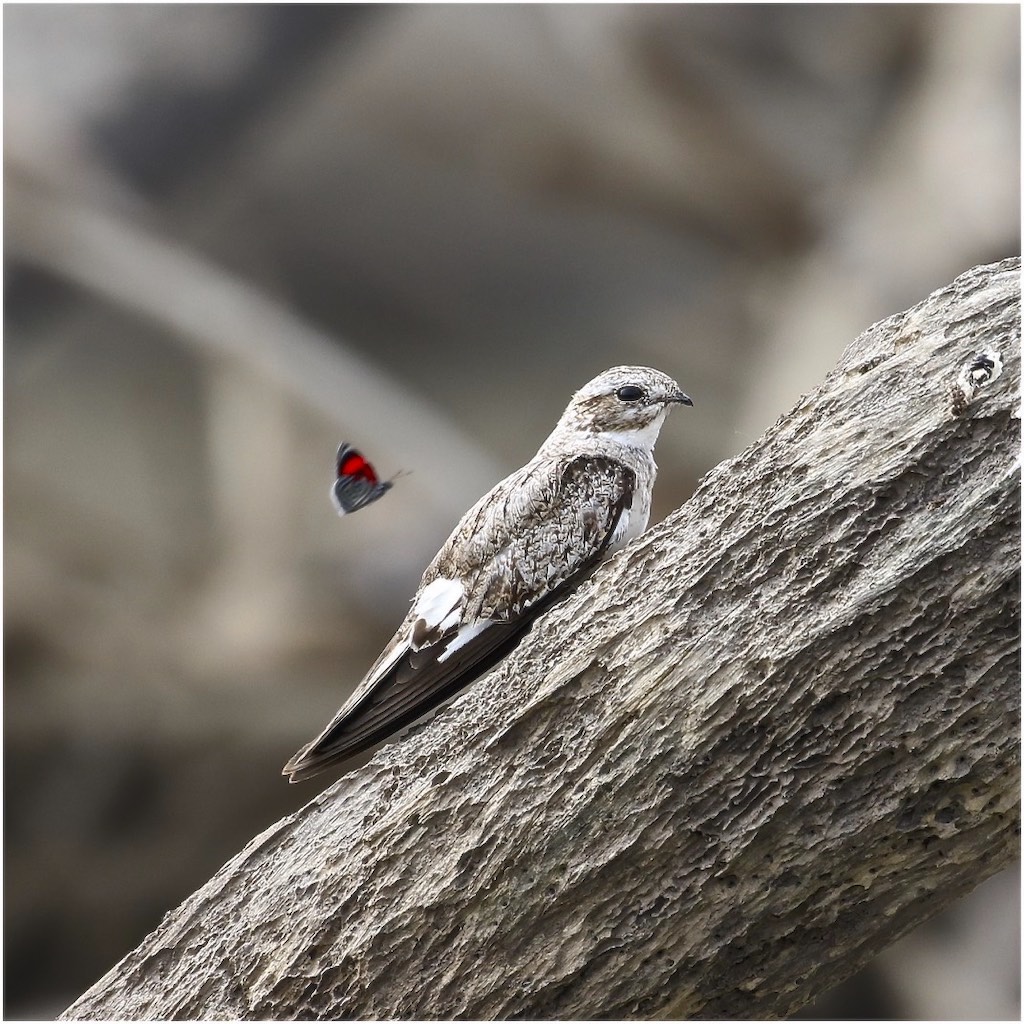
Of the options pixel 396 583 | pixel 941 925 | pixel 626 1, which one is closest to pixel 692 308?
pixel 626 1

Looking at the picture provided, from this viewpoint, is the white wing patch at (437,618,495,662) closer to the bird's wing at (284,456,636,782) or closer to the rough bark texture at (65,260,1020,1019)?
the bird's wing at (284,456,636,782)

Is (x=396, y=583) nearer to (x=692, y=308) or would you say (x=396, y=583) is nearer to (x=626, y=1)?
(x=692, y=308)

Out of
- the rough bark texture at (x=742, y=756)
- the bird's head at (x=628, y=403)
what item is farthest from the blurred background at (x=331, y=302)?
the rough bark texture at (x=742, y=756)

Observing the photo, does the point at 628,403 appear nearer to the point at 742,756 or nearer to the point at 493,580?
the point at 493,580

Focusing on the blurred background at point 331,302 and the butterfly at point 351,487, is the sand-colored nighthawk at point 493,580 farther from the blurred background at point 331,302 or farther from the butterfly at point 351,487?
the blurred background at point 331,302

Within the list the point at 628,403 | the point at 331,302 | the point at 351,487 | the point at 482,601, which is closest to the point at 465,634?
the point at 482,601

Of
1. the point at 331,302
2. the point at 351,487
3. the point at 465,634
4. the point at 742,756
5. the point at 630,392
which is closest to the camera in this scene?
the point at 742,756

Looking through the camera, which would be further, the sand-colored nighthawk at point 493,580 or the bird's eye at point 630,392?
the bird's eye at point 630,392
